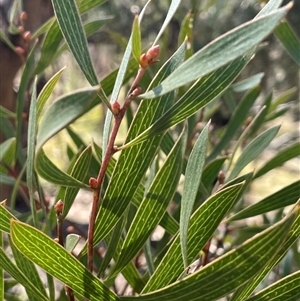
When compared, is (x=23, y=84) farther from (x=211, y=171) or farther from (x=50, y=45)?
(x=211, y=171)

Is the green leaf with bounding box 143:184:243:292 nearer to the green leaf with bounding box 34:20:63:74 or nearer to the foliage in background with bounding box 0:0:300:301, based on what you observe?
the foliage in background with bounding box 0:0:300:301

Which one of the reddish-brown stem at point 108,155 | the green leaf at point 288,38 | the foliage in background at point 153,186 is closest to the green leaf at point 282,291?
the foliage in background at point 153,186

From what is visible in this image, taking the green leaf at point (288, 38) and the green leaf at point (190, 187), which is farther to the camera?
the green leaf at point (288, 38)

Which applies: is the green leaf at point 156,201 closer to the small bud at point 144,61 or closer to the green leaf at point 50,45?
the small bud at point 144,61

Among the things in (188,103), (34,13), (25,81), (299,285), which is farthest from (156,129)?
(34,13)

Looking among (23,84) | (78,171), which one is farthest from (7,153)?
(78,171)

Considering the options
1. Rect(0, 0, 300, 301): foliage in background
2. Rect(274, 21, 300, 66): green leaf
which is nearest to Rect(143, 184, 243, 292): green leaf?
Rect(0, 0, 300, 301): foliage in background

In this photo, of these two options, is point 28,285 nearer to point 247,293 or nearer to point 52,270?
point 52,270
